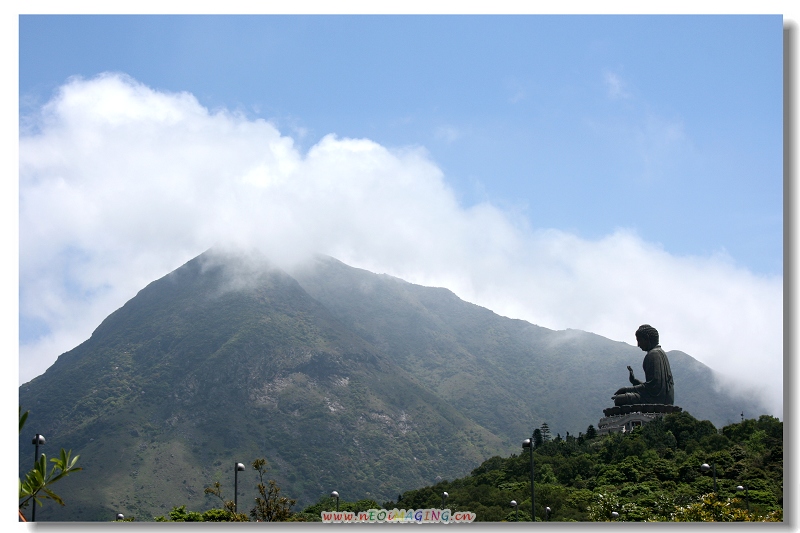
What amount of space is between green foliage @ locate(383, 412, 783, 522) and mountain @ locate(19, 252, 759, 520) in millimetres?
44544

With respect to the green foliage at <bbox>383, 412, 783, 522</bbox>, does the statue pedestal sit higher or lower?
higher

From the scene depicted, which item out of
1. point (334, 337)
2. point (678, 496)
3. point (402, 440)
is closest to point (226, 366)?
point (334, 337)

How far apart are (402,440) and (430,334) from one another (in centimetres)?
5349

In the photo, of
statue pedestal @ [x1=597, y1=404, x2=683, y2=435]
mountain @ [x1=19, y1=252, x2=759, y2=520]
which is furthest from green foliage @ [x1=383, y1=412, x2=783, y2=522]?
mountain @ [x1=19, y1=252, x2=759, y2=520]

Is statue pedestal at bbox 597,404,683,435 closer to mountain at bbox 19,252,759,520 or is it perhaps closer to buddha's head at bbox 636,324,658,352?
buddha's head at bbox 636,324,658,352

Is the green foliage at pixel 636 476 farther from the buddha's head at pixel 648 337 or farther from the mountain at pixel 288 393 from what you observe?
the mountain at pixel 288 393

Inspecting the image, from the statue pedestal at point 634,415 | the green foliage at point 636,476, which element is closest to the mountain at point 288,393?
the statue pedestal at point 634,415

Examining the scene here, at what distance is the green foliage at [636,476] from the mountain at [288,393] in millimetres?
44544

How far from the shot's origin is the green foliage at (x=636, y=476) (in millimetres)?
41062

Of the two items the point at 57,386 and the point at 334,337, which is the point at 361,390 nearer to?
the point at 334,337

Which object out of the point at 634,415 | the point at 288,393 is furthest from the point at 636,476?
the point at 288,393

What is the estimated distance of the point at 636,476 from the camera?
48.2m

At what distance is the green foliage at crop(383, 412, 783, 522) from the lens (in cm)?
4106

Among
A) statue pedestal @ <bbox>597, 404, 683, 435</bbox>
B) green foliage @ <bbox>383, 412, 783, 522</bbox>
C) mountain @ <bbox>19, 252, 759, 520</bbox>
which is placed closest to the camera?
green foliage @ <bbox>383, 412, 783, 522</bbox>
